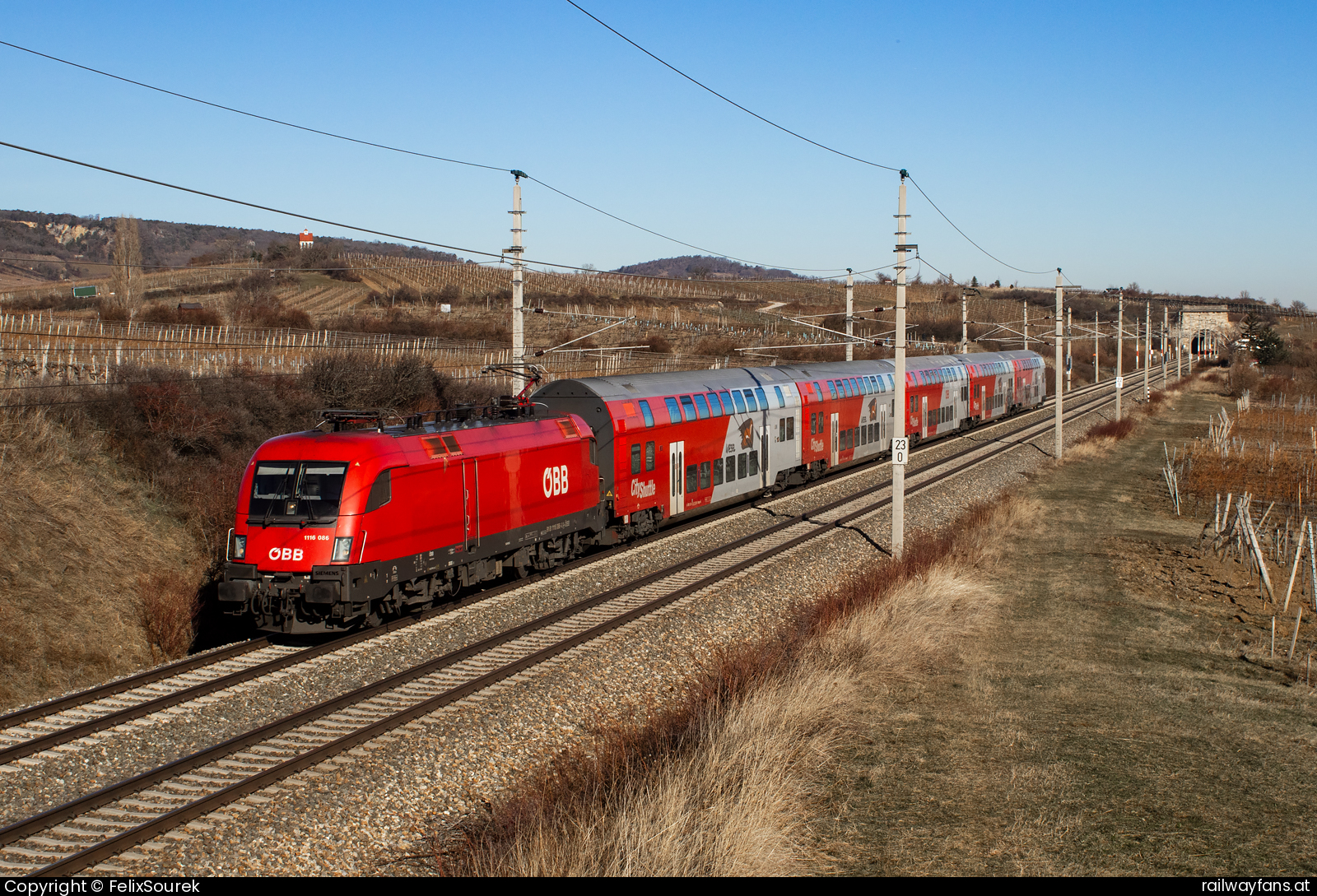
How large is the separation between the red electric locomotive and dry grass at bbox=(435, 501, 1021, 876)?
495 cm

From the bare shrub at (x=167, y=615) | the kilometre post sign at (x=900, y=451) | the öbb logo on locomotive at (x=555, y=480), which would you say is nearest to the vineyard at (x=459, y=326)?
the öbb logo on locomotive at (x=555, y=480)

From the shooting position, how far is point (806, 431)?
3019 cm

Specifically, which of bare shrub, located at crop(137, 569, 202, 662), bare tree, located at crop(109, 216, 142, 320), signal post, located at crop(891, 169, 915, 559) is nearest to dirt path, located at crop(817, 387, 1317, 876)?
signal post, located at crop(891, 169, 915, 559)

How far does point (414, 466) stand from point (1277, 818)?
11.6 metres

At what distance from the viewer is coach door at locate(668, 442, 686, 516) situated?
23406 mm

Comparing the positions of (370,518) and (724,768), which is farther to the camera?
(370,518)

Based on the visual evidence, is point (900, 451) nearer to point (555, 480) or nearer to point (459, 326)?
point (555, 480)

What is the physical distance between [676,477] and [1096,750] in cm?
1357

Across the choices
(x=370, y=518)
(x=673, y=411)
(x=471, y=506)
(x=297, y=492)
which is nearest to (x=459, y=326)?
(x=673, y=411)

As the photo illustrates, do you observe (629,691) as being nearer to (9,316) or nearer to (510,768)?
(510,768)

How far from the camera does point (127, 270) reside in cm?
6141

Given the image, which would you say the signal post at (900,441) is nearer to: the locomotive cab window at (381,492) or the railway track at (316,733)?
the railway track at (316,733)

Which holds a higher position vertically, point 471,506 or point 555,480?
point 555,480

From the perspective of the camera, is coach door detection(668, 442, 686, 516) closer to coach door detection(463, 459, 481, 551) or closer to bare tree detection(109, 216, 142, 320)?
coach door detection(463, 459, 481, 551)
